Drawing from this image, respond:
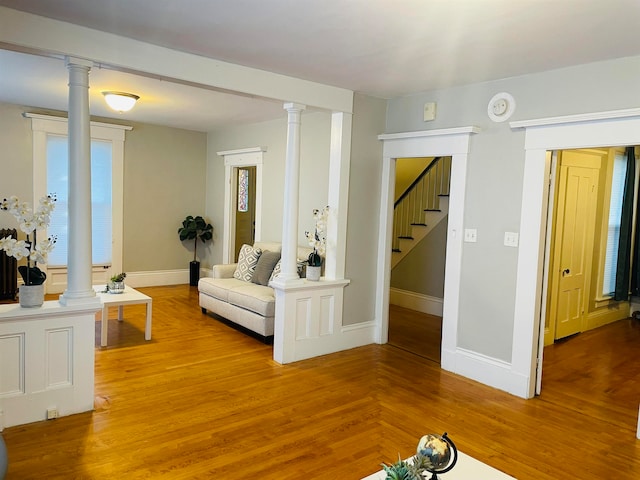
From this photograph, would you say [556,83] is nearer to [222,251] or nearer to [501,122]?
[501,122]

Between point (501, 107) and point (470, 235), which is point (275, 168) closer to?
point (470, 235)

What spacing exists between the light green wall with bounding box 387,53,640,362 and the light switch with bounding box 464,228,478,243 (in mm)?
36

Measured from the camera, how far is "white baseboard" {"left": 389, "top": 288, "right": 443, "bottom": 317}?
6434 mm

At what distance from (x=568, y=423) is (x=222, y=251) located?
5.55 m

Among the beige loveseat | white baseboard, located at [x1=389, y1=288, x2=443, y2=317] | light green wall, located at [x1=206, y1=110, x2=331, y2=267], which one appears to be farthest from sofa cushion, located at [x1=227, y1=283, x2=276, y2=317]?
white baseboard, located at [x1=389, y1=288, x2=443, y2=317]

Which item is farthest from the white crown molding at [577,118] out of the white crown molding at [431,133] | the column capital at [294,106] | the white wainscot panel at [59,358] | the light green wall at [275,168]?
the white wainscot panel at [59,358]

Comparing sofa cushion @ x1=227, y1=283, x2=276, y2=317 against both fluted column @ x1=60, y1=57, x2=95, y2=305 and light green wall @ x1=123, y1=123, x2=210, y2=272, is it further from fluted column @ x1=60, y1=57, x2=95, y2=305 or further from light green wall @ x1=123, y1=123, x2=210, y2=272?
light green wall @ x1=123, y1=123, x2=210, y2=272

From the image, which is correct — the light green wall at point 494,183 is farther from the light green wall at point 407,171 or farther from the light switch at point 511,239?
the light green wall at point 407,171

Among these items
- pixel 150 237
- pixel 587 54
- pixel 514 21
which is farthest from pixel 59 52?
pixel 150 237

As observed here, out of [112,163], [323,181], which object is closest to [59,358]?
[323,181]

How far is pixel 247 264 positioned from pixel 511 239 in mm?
3182

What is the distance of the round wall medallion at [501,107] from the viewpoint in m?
3.79

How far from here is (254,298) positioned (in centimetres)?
488

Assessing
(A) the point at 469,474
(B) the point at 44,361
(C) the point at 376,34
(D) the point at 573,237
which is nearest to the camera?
(A) the point at 469,474
